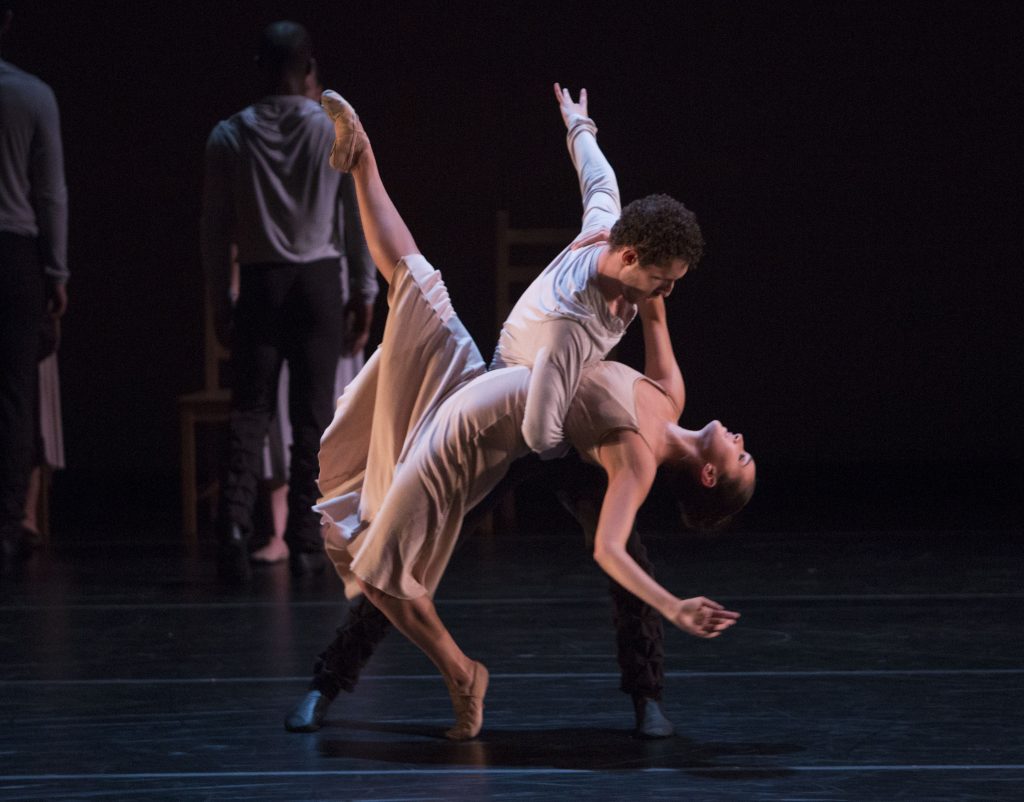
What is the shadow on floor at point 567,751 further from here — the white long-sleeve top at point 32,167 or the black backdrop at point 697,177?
the black backdrop at point 697,177

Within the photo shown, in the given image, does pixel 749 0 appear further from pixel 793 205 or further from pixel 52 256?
pixel 52 256

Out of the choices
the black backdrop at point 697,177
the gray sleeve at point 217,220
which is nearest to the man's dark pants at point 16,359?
the gray sleeve at point 217,220

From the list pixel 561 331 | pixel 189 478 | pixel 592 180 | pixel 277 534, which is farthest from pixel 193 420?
pixel 561 331

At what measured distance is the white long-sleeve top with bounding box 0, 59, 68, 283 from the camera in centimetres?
450

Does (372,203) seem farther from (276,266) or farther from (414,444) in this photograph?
(276,266)

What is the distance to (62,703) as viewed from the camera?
10.2ft

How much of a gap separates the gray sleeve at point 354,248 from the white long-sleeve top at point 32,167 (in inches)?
29.6

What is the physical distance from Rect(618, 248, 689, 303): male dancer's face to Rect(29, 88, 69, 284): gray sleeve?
2363 mm

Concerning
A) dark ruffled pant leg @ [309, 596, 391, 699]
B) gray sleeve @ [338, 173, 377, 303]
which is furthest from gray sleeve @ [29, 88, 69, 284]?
dark ruffled pant leg @ [309, 596, 391, 699]

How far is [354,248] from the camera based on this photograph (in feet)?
15.0

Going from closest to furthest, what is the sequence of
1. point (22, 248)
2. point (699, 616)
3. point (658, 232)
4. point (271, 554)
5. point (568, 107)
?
point (699, 616), point (658, 232), point (568, 107), point (22, 248), point (271, 554)

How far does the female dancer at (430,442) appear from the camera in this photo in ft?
8.87

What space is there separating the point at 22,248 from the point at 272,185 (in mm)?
719

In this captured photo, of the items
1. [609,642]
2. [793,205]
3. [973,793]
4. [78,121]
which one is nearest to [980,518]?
[793,205]
